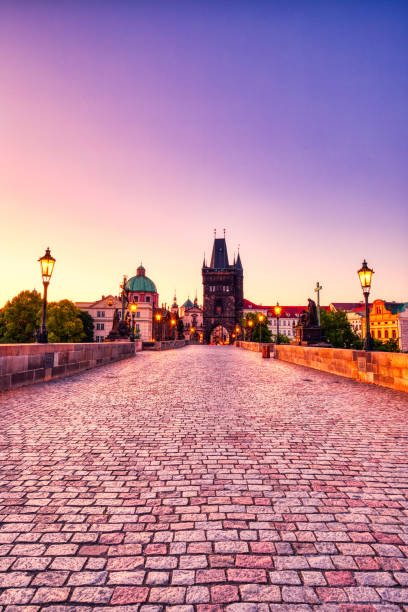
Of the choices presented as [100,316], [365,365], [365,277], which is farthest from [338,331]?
[365,365]

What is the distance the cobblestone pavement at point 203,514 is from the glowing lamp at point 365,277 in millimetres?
7378

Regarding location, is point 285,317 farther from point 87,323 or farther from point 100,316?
point 87,323

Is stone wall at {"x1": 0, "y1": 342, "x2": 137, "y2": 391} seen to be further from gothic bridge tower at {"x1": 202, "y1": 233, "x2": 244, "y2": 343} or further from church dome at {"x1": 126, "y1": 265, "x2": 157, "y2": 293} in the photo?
church dome at {"x1": 126, "y1": 265, "x2": 157, "y2": 293}

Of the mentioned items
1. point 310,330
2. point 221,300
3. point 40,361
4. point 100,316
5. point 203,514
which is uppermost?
point 221,300

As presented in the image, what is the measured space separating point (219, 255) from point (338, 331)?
52609 millimetres

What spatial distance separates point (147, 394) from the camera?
8094 mm

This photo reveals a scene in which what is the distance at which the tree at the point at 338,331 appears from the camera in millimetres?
61594

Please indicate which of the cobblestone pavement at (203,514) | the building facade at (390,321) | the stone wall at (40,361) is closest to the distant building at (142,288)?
the building facade at (390,321)

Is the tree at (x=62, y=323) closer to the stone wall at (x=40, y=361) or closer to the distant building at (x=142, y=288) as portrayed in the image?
the distant building at (x=142, y=288)

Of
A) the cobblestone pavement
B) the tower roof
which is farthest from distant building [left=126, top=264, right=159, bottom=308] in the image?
the cobblestone pavement

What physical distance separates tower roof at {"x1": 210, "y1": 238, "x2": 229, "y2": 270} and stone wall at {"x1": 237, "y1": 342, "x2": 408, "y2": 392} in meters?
90.5

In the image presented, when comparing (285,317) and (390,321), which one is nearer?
(390,321)

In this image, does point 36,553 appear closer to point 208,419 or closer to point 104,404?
point 208,419

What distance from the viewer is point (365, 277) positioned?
12.1 m
